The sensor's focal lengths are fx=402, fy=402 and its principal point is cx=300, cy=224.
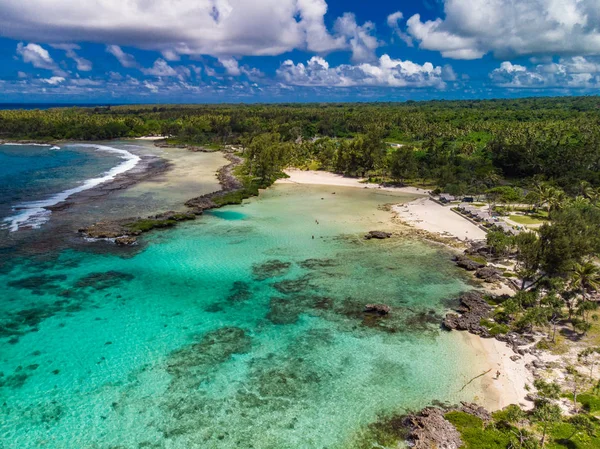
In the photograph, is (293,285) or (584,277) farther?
(293,285)

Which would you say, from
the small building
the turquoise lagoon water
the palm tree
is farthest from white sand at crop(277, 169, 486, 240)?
the palm tree

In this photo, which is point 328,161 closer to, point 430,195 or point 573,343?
point 430,195

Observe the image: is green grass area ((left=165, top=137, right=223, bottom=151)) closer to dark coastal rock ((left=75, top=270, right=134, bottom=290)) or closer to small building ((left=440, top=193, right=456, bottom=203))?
small building ((left=440, top=193, right=456, bottom=203))

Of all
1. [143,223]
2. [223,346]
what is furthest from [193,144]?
[223,346]

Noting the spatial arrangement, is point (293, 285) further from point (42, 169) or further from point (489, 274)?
point (42, 169)

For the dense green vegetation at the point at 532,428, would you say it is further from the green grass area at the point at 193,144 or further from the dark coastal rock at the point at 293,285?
the green grass area at the point at 193,144

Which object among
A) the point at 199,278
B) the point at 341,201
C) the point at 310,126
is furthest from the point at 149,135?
the point at 199,278
